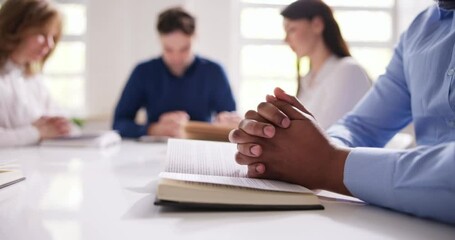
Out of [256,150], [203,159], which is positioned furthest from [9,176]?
[256,150]

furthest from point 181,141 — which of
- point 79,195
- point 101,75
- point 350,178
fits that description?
point 101,75

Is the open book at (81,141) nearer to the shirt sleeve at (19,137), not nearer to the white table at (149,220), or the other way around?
the shirt sleeve at (19,137)

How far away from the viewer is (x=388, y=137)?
1.09 meters

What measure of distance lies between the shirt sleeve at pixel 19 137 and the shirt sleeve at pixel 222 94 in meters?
1.05

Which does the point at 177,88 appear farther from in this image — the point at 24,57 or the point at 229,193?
the point at 229,193

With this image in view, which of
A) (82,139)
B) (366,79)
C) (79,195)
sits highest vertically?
(366,79)

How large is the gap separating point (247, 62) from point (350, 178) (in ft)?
8.90

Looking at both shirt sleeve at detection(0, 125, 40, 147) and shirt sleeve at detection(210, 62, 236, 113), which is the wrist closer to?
shirt sleeve at detection(0, 125, 40, 147)

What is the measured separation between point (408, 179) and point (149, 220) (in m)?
0.34

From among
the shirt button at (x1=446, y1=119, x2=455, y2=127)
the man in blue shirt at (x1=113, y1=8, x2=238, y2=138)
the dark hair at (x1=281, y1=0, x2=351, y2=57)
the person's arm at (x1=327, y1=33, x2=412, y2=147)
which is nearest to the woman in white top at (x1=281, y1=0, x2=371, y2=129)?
the dark hair at (x1=281, y1=0, x2=351, y2=57)

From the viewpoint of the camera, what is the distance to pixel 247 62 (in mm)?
3264

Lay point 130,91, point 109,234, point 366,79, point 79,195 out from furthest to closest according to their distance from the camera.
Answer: point 130,91
point 366,79
point 79,195
point 109,234

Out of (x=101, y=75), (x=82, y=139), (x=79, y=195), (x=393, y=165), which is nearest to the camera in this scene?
(x=393, y=165)

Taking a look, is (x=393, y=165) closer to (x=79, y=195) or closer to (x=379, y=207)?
(x=379, y=207)
